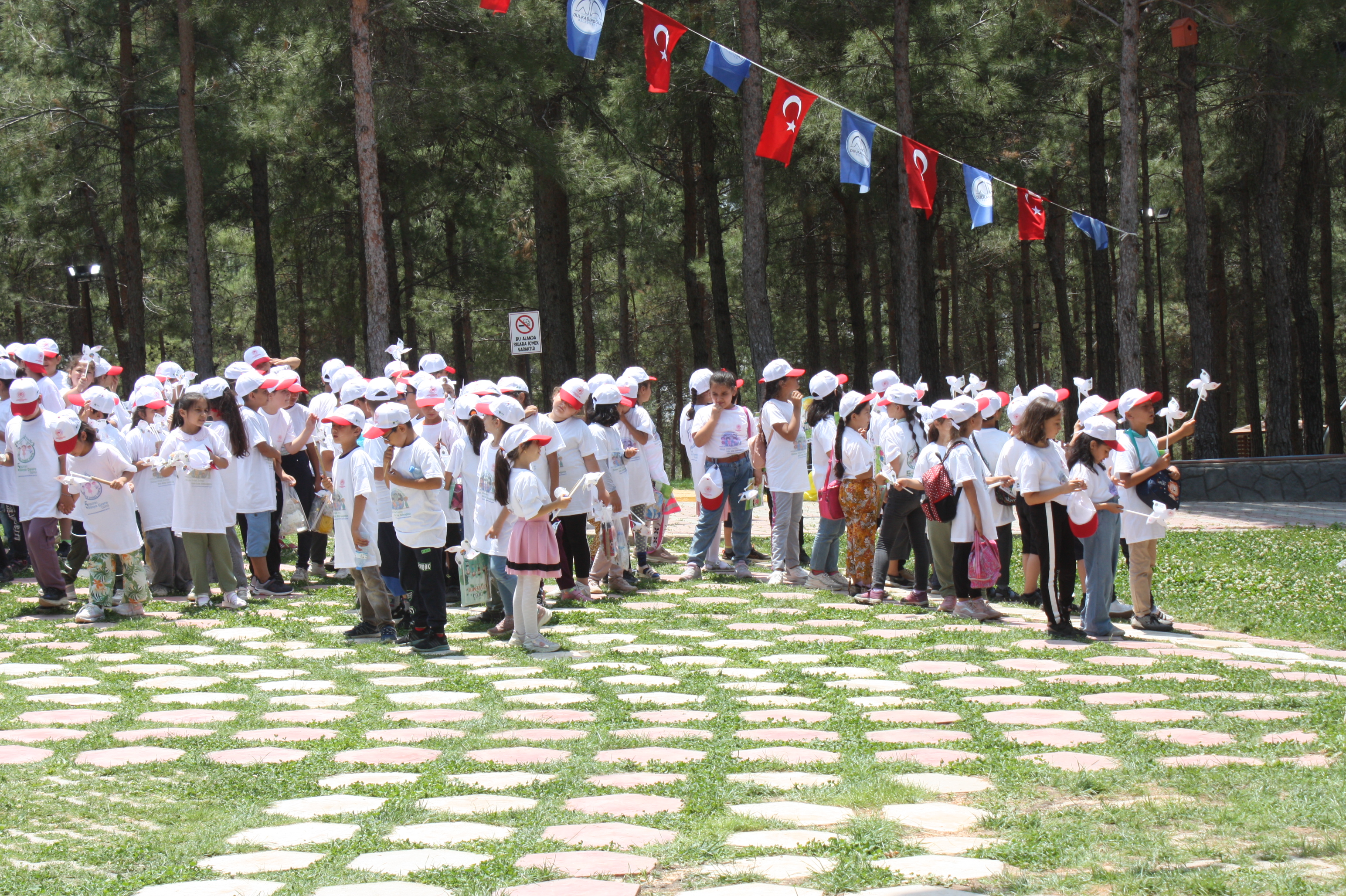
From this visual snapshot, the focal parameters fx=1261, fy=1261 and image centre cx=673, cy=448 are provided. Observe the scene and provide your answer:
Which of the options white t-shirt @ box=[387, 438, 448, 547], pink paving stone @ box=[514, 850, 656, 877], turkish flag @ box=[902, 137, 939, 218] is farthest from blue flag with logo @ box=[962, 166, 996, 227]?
pink paving stone @ box=[514, 850, 656, 877]

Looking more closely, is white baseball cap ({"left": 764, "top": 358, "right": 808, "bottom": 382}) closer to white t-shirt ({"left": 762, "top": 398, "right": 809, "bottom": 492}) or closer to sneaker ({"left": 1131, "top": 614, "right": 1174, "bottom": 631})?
white t-shirt ({"left": 762, "top": 398, "right": 809, "bottom": 492})

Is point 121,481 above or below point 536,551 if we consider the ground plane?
above

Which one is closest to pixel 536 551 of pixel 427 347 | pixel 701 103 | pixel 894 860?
pixel 894 860

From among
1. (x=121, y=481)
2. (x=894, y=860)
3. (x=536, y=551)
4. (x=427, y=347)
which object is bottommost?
(x=894, y=860)

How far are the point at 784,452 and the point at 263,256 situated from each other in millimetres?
15244

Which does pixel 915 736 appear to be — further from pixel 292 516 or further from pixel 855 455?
pixel 292 516

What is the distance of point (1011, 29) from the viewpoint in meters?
20.2

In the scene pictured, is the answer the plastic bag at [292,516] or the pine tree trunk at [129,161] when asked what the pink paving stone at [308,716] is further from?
the pine tree trunk at [129,161]

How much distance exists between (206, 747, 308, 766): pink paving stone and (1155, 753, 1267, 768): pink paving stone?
3.48m

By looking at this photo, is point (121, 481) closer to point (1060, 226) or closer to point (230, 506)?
point (230, 506)

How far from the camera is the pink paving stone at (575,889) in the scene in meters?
3.60

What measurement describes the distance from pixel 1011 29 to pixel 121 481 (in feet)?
53.8

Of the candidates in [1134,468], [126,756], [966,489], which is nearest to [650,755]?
[126,756]

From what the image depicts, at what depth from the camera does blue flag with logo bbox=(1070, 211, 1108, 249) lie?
15.7m
